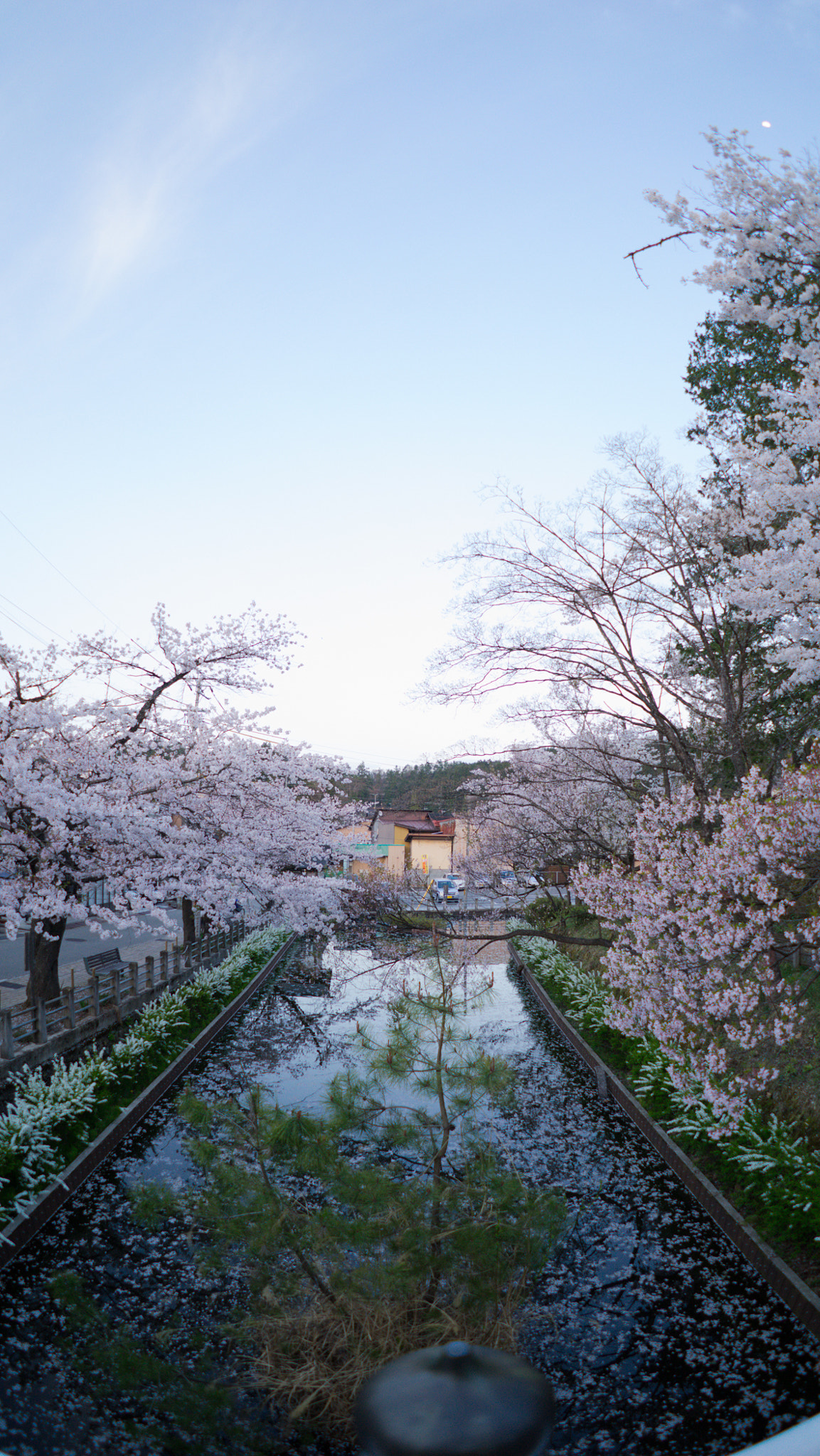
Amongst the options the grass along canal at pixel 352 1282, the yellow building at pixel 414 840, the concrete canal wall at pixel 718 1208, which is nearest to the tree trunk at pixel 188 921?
the concrete canal wall at pixel 718 1208

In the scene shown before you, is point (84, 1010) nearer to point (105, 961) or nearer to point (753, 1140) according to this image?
point (105, 961)

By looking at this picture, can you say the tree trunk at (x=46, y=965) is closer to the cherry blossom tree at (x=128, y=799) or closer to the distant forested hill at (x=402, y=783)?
the cherry blossom tree at (x=128, y=799)

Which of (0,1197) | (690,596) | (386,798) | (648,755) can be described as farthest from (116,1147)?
(386,798)

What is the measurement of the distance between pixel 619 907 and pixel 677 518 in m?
5.76

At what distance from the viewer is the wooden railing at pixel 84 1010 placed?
1215 cm

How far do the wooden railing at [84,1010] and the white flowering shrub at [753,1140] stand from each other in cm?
893

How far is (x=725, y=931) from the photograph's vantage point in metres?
8.16

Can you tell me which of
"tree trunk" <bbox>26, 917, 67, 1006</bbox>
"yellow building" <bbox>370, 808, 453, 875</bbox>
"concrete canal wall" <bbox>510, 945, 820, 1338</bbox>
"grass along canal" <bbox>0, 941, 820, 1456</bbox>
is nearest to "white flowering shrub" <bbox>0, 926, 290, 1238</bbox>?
"grass along canal" <bbox>0, 941, 820, 1456</bbox>

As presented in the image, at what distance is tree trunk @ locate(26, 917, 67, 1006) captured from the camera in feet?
45.8

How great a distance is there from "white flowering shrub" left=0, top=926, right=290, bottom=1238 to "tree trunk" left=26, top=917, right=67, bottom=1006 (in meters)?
1.51

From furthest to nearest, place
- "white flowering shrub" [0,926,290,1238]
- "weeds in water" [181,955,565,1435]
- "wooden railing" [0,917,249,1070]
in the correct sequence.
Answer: "wooden railing" [0,917,249,1070]
"white flowering shrub" [0,926,290,1238]
"weeds in water" [181,955,565,1435]

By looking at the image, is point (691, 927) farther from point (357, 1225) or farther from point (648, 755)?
point (648, 755)

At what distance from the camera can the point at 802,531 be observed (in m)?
9.16

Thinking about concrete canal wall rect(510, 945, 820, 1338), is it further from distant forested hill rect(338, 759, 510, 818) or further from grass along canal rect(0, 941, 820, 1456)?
distant forested hill rect(338, 759, 510, 818)
